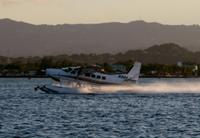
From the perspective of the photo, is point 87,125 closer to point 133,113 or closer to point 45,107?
point 133,113

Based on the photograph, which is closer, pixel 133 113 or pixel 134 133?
pixel 134 133

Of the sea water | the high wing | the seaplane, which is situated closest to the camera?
the sea water

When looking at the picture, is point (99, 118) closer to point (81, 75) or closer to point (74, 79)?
point (81, 75)

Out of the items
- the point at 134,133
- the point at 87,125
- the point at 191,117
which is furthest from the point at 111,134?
the point at 191,117

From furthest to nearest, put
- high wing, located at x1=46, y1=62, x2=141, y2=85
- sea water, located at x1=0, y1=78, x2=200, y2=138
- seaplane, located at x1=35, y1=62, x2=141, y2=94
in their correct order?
seaplane, located at x1=35, y1=62, x2=141, y2=94 < high wing, located at x1=46, y1=62, x2=141, y2=85 < sea water, located at x1=0, y1=78, x2=200, y2=138

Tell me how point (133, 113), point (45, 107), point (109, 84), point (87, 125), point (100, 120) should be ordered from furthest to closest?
1. point (109, 84)
2. point (45, 107)
3. point (133, 113)
4. point (100, 120)
5. point (87, 125)

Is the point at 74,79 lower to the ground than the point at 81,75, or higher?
lower

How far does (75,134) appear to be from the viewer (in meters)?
42.4

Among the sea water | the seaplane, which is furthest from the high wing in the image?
the sea water

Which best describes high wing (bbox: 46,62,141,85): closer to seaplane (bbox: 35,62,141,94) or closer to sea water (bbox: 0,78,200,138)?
seaplane (bbox: 35,62,141,94)

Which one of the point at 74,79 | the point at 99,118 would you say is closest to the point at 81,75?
the point at 74,79

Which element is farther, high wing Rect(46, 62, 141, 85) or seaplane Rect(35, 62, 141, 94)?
seaplane Rect(35, 62, 141, 94)

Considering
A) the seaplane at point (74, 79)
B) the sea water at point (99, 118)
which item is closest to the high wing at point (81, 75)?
the seaplane at point (74, 79)

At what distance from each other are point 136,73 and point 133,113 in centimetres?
2968
